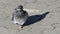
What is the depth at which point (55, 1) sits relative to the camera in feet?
31.7

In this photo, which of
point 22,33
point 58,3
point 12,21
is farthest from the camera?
point 58,3

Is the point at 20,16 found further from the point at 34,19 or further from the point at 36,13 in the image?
the point at 36,13

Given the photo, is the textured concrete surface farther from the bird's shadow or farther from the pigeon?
the pigeon

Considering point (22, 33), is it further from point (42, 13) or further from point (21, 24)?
point (42, 13)

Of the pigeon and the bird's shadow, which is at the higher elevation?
the pigeon

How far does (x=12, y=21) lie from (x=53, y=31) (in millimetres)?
1285

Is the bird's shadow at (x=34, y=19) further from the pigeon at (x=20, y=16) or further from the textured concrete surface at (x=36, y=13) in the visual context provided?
the pigeon at (x=20, y=16)

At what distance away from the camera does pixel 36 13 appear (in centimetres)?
882

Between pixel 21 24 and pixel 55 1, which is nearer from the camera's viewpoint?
pixel 21 24

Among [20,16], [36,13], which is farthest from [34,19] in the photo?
[20,16]

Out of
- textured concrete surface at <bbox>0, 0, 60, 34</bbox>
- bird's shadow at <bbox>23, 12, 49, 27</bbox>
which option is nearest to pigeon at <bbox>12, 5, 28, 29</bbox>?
textured concrete surface at <bbox>0, 0, 60, 34</bbox>

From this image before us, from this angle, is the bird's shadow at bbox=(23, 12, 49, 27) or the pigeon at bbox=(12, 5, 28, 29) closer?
the pigeon at bbox=(12, 5, 28, 29)

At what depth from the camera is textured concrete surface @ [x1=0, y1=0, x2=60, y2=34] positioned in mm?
7746

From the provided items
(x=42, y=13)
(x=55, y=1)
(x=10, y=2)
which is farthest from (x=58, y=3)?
(x=10, y=2)
